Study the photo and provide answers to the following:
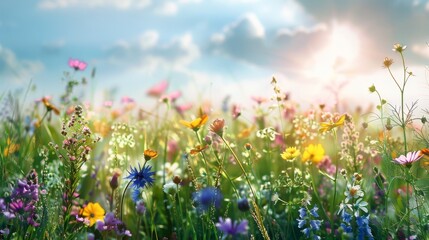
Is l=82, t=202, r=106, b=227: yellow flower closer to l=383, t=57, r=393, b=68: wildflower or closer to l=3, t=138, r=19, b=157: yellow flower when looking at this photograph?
l=3, t=138, r=19, b=157: yellow flower

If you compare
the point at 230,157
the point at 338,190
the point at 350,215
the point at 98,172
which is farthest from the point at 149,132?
the point at 350,215

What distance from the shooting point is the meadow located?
7.27 ft

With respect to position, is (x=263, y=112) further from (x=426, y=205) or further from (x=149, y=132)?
(x=426, y=205)

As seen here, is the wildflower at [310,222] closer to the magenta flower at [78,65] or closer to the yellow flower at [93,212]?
the yellow flower at [93,212]

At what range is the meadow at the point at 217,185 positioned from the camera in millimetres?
2217

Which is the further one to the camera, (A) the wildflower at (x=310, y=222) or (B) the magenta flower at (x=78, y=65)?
(B) the magenta flower at (x=78, y=65)

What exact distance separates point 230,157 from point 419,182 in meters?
1.08

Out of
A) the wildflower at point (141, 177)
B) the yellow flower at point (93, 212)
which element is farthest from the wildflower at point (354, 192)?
the yellow flower at point (93, 212)

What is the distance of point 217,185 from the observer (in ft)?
7.68

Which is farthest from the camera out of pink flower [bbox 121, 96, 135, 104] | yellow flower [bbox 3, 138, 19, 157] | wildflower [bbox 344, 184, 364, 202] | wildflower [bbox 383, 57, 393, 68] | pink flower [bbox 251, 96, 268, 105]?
pink flower [bbox 121, 96, 135, 104]

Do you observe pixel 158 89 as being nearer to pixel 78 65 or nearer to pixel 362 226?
pixel 78 65

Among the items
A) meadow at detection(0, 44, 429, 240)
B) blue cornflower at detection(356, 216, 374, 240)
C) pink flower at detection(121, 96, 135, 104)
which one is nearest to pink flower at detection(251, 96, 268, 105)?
meadow at detection(0, 44, 429, 240)

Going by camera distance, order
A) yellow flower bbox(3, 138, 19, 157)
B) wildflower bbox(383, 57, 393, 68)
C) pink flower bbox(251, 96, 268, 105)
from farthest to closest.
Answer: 1. pink flower bbox(251, 96, 268, 105)
2. yellow flower bbox(3, 138, 19, 157)
3. wildflower bbox(383, 57, 393, 68)

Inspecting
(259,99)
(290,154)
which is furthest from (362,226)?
(259,99)
